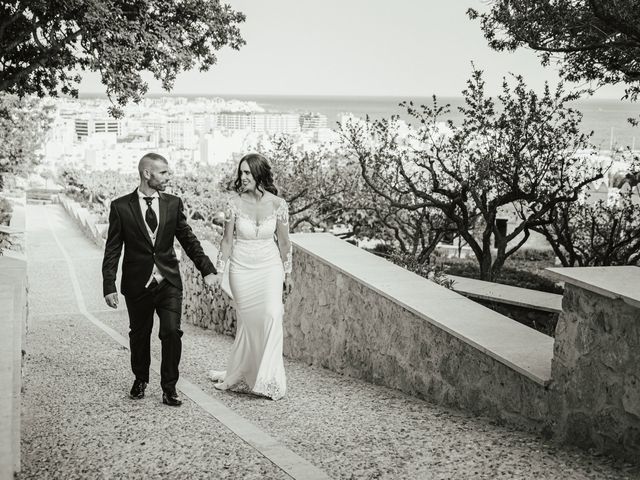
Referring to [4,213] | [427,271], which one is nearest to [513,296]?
[427,271]

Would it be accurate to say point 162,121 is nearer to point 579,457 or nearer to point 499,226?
point 499,226

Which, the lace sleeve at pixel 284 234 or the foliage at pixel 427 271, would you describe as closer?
the lace sleeve at pixel 284 234

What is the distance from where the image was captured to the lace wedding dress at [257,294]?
5602mm

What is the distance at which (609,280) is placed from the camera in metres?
3.97

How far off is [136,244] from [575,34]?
238 inches

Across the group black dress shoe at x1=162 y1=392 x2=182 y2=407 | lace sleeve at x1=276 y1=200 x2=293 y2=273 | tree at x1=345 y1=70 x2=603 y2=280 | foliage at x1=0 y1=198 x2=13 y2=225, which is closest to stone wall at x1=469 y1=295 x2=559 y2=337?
tree at x1=345 y1=70 x2=603 y2=280

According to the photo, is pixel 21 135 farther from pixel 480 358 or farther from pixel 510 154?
pixel 480 358

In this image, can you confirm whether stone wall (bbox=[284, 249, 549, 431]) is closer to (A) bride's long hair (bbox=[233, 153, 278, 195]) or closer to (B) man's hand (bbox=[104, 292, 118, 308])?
(A) bride's long hair (bbox=[233, 153, 278, 195])

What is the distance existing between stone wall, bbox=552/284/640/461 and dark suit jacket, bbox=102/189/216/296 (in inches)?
101

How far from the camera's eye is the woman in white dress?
5594mm

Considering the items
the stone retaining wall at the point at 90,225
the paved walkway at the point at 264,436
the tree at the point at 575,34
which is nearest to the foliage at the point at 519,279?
the tree at the point at 575,34

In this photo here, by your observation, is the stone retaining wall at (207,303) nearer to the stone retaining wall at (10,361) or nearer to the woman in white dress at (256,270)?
the stone retaining wall at (10,361)

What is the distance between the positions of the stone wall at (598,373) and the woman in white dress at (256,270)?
7.12ft

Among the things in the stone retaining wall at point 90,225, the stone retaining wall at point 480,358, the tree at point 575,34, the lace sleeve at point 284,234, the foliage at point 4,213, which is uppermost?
the tree at point 575,34
